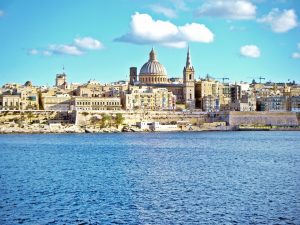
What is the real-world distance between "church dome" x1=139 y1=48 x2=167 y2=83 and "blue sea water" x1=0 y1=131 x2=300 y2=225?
61.2 m

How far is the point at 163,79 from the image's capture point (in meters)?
96.1

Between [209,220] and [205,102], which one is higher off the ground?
[205,102]

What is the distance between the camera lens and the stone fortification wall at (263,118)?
7494cm

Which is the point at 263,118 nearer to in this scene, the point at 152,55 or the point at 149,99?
the point at 149,99

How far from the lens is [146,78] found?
95125 millimetres

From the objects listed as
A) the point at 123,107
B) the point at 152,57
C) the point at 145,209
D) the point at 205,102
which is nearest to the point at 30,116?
the point at 123,107

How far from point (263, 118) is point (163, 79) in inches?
930

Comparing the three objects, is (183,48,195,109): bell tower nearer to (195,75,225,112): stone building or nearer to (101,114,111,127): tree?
(195,75,225,112): stone building

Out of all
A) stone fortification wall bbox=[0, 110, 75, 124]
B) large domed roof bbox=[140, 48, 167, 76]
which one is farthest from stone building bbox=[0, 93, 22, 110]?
large domed roof bbox=[140, 48, 167, 76]

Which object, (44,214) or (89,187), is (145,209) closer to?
(44,214)

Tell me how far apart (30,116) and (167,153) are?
3532cm

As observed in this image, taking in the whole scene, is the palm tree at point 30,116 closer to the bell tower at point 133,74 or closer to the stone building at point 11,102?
the stone building at point 11,102

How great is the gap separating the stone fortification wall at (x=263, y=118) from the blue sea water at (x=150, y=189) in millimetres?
41028

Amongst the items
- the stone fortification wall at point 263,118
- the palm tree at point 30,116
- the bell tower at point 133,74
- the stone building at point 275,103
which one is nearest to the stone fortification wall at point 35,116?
the palm tree at point 30,116
